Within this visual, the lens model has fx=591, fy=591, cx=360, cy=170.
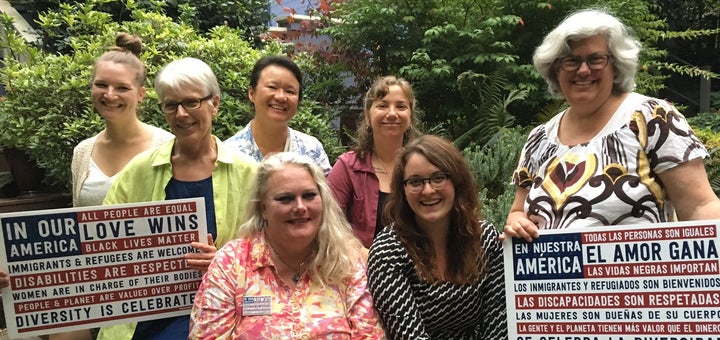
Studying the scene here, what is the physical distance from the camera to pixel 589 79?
8.00 ft

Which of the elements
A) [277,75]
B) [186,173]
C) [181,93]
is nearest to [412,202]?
[186,173]

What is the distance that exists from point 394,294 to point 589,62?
129cm

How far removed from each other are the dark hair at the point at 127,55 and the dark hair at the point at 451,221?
5.40 ft

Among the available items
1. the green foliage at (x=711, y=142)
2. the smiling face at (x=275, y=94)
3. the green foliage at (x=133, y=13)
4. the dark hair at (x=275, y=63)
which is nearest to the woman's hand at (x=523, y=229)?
the smiling face at (x=275, y=94)

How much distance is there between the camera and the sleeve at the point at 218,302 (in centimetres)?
249

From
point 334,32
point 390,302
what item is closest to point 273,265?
point 390,302

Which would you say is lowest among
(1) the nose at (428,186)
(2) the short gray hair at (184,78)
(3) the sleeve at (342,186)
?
(3) the sleeve at (342,186)

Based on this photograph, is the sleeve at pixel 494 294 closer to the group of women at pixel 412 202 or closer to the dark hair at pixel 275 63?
the group of women at pixel 412 202

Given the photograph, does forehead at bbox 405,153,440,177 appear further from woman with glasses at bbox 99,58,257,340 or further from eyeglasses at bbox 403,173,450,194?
woman with glasses at bbox 99,58,257,340

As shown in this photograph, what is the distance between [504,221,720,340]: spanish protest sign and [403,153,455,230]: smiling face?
1.10ft

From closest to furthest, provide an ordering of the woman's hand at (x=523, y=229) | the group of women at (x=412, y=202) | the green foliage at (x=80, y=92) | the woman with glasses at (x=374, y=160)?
the group of women at (x=412, y=202) < the woman's hand at (x=523, y=229) < the woman with glasses at (x=374, y=160) < the green foliage at (x=80, y=92)

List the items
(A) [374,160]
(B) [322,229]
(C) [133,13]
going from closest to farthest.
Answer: (B) [322,229] < (A) [374,160] < (C) [133,13]

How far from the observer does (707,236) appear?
7.39 ft

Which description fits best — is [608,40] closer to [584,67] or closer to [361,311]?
[584,67]
